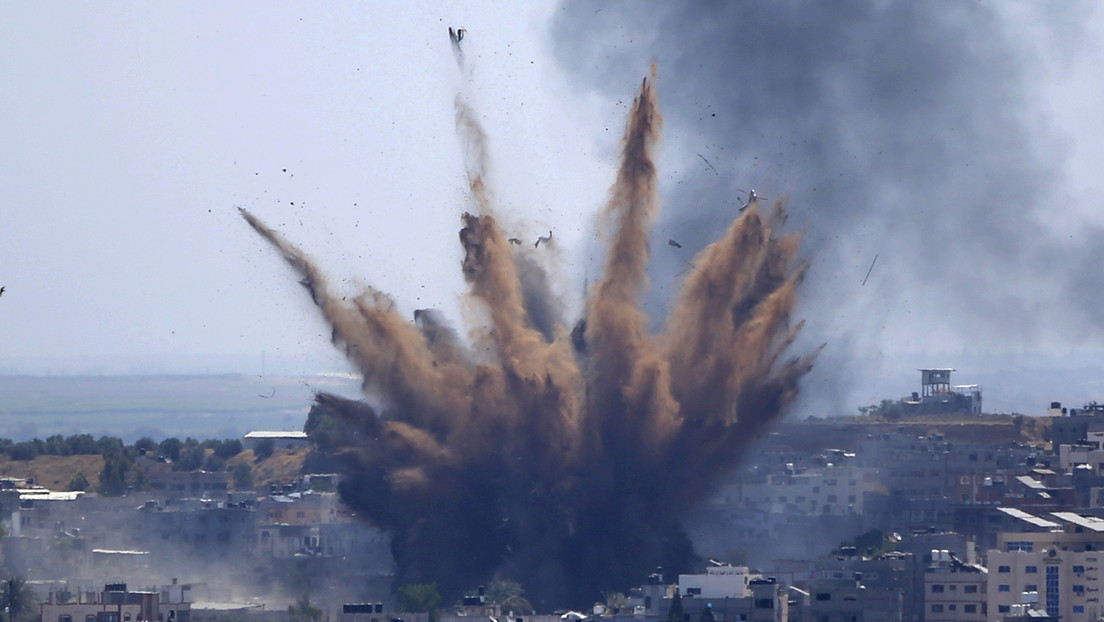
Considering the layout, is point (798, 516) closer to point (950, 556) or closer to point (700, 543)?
point (700, 543)

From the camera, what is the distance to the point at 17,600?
66.3 metres

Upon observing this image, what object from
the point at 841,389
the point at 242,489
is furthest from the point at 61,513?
the point at 841,389

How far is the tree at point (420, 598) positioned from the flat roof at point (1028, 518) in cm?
1926

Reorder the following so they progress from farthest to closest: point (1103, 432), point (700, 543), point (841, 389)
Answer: point (841, 389) < point (1103, 432) < point (700, 543)

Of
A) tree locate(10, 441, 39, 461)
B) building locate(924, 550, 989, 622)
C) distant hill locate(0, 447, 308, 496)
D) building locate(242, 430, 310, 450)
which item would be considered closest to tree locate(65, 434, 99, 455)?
distant hill locate(0, 447, 308, 496)

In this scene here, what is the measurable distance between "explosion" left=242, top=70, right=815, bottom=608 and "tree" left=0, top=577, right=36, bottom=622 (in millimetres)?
10909

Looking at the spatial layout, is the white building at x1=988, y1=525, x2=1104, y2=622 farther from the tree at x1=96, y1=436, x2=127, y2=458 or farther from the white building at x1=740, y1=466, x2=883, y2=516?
the tree at x1=96, y1=436, x2=127, y2=458

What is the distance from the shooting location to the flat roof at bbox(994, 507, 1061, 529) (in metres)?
73.5

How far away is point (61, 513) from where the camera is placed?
93.2 metres

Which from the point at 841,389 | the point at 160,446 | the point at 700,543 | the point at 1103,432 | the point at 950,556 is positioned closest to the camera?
the point at 950,556

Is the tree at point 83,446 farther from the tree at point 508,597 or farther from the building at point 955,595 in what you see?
the building at point 955,595

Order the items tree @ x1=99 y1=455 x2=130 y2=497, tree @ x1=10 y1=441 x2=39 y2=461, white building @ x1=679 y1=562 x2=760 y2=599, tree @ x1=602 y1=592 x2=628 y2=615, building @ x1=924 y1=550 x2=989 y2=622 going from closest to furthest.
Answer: white building @ x1=679 y1=562 x2=760 y2=599 < tree @ x1=602 y1=592 x2=628 y2=615 < building @ x1=924 y1=550 x2=989 y2=622 < tree @ x1=99 y1=455 x2=130 y2=497 < tree @ x1=10 y1=441 x2=39 y2=461

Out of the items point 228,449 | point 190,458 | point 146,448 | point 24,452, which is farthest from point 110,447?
point 228,449

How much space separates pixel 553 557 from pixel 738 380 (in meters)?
7.96
